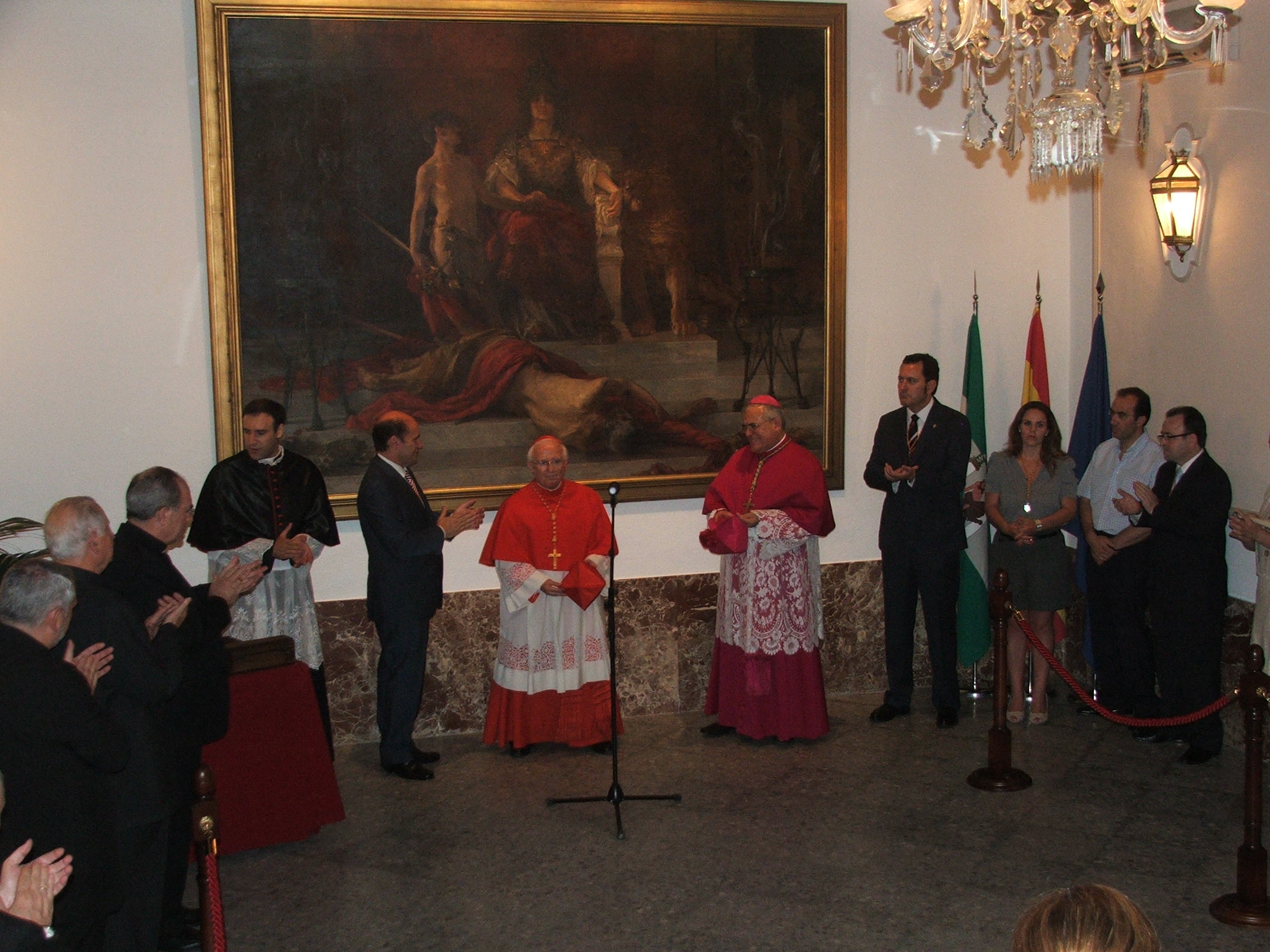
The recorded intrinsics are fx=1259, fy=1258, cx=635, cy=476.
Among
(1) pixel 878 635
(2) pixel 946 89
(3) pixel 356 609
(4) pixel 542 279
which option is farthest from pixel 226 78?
(1) pixel 878 635

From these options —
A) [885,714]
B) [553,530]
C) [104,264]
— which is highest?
[104,264]

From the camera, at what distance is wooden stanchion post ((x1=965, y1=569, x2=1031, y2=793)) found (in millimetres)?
6867

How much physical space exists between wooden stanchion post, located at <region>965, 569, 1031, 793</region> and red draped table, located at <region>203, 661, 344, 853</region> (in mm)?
3506

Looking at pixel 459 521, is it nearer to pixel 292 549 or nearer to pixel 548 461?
pixel 548 461

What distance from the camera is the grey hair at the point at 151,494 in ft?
15.9

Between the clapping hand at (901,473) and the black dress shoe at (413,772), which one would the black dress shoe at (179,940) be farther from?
the clapping hand at (901,473)

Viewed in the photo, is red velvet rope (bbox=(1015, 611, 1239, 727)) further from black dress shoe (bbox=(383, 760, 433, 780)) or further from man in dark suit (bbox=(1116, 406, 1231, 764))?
black dress shoe (bbox=(383, 760, 433, 780))

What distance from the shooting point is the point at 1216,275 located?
7.55 metres

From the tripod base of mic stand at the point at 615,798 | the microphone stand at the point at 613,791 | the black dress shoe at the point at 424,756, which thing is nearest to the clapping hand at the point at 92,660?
the microphone stand at the point at 613,791

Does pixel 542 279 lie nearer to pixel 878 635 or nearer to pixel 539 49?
pixel 539 49

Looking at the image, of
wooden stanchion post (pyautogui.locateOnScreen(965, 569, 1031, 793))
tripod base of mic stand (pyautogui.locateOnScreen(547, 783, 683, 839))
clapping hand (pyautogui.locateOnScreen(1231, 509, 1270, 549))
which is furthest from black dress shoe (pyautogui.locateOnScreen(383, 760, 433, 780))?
clapping hand (pyautogui.locateOnScreen(1231, 509, 1270, 549))

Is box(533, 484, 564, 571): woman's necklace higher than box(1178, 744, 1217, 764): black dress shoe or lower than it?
higher

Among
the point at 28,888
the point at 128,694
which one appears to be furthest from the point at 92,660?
the point at 28,888

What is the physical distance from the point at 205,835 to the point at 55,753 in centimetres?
50
